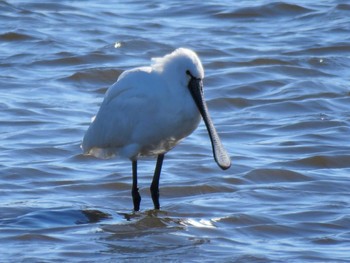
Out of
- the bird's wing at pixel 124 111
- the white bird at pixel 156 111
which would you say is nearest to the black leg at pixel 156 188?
the white bird at pixel 156 111

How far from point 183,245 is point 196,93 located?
1471mm

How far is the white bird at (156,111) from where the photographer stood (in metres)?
10.1

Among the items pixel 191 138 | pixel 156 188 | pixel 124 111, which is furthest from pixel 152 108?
pixel 191 138

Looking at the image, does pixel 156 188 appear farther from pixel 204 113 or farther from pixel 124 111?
pixel 204 113

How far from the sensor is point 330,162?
1207 cm

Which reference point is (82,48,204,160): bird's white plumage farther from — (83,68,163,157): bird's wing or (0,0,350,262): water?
(0,0,350,262): water

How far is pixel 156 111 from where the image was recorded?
10.1 metres

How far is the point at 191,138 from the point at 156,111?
308 centimetres

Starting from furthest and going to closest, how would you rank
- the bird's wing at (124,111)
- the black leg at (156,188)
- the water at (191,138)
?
the black leg at (156,188), the bird's wing at (124,111), the water at (191,138)

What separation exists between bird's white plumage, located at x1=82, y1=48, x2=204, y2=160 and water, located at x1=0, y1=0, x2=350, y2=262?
598 mm

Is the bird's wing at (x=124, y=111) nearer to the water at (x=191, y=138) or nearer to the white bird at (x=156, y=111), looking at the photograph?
the white bird at (x=156, y=111)

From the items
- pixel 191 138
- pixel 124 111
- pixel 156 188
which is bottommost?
pixel 191 138

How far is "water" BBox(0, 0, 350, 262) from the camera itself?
9344 millimetres

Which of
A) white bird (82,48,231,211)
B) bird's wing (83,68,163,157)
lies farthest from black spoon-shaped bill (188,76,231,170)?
bird's wing (83,68,163,157)
